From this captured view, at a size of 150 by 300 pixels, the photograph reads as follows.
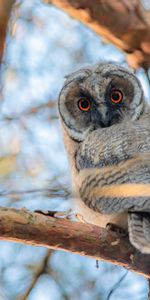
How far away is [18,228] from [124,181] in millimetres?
625

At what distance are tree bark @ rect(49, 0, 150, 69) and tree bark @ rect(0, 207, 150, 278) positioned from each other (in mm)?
1138

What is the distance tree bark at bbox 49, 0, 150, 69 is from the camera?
3.37 m

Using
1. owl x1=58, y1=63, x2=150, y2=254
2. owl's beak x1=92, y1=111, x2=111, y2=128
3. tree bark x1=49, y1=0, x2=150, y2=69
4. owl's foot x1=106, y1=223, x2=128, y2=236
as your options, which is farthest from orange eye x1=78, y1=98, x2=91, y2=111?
owl's foot x1=106, y1=223, x2=128, y2=236

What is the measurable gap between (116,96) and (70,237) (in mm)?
1581

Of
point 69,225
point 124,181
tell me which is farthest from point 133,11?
point 69,225

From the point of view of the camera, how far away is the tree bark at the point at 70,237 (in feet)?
8.97

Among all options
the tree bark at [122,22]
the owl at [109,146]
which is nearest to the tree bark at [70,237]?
the owl at [109,146]

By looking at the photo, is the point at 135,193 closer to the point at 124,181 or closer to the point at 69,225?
the point at 124,181

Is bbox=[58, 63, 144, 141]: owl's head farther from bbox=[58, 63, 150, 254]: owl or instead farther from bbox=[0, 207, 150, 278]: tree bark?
bbox=[0, 207, 150, 278]: tree bark

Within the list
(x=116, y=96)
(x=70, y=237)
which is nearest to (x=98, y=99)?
(x=116, y=96)

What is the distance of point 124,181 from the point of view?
2996 mm

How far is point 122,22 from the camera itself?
11.3 ft

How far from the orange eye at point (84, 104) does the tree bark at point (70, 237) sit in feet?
4.67

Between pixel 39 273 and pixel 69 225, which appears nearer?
pixel 69 225
